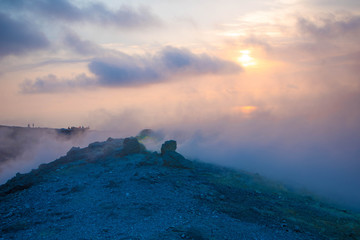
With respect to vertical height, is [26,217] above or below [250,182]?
below

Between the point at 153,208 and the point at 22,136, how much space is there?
292ft

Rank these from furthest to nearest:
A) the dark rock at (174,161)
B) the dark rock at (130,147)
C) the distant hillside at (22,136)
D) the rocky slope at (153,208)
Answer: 1. the distant hillside at (22,136)
2. the dark rock at (130,147)
3. the dark rock at (174,161)
4. the rocky slope at (153,208)

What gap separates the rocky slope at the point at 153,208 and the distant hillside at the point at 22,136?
61.5m

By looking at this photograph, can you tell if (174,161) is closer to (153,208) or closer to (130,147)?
(130,147)

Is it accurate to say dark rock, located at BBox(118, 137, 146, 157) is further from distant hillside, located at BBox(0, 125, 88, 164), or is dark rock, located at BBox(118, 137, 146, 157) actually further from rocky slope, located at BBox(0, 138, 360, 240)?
distant hillside, located at BBox(0, 125, 88, 164)

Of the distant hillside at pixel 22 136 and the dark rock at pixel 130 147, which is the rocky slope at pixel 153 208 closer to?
the dark rock at pixel 130 147

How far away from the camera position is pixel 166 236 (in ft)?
41.1

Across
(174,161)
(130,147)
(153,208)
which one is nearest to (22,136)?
(130,147)

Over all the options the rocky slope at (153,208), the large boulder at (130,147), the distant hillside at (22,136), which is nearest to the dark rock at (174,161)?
the rocky slope at (153,208)

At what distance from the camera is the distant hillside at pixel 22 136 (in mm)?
78062

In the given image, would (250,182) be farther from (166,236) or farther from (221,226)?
(166,236)

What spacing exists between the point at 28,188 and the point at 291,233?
17039 millimetres

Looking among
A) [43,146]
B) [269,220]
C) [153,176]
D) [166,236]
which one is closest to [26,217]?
[166,236]

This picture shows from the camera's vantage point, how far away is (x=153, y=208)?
16.2 metres
